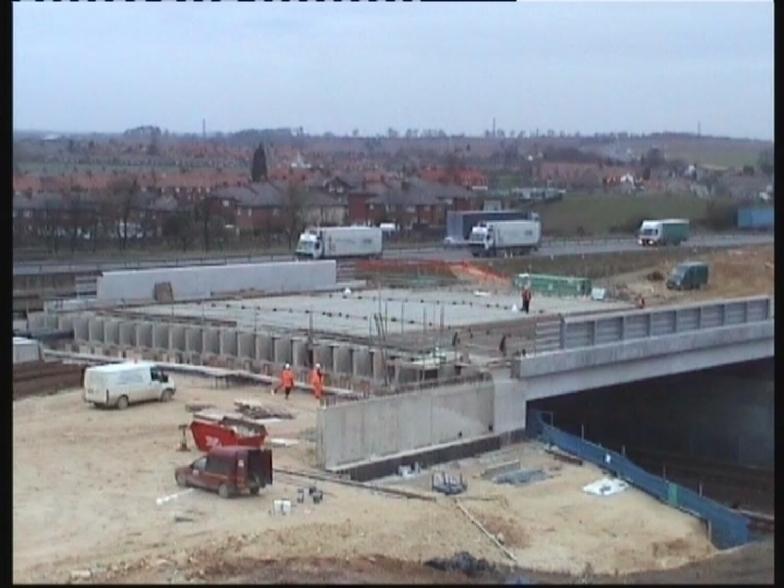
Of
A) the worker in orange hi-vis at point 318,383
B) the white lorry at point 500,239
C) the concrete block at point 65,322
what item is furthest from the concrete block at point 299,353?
the white lorry at point 500,239

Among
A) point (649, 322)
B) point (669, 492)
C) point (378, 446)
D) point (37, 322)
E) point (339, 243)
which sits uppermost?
point (339, 243)

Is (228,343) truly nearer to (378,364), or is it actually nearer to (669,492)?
(378,364)

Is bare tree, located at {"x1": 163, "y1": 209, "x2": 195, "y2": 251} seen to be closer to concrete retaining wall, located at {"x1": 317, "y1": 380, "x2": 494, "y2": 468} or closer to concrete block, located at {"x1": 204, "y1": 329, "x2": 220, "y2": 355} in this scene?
concrete block, located at {"x1": 204, "y1": 329, "x2": 220, "y2": 355}

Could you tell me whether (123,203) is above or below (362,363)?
above

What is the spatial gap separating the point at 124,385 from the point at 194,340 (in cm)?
367

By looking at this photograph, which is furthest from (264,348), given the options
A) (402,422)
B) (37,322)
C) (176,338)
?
(402,422)

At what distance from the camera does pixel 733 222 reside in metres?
47.8

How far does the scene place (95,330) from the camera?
20344 millimetres

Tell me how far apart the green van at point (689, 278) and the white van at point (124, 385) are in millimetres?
17213

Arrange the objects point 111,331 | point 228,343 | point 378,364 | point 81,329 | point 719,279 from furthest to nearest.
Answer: point 719,279 → point 81,329 → point 111,331 → point 228,343 → point 378,364

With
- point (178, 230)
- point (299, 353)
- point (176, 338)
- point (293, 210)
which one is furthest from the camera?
point (293, 210)

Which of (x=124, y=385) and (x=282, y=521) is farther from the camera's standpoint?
(x=124, y=385)

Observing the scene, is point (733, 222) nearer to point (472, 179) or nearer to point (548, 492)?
point (472, 179)

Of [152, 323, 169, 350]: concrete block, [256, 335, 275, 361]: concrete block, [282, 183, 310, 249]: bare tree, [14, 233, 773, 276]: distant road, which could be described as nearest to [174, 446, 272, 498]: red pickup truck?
[256, 335, 275, 361]: concrete block
